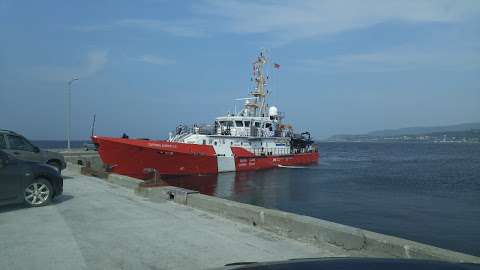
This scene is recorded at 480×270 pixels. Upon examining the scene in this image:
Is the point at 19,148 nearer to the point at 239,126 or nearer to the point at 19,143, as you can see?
the point at 19,143

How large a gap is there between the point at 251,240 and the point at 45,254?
306cm

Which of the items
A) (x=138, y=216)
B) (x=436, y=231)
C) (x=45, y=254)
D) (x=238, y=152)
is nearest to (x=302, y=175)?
(x=238, y=152)

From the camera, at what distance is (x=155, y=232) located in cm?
756

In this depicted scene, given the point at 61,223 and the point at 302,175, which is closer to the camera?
the point at 61,223

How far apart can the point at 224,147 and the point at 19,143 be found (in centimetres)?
2240

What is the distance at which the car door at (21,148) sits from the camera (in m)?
14.4

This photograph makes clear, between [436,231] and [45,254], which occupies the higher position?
[45,254]

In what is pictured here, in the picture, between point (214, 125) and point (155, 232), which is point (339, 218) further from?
point (214, 125)

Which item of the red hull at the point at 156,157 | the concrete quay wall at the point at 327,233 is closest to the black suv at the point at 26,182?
the concrete quay wall at the point at 327,233

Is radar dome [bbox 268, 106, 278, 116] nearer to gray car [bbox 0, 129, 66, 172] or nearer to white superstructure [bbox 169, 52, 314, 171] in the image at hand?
white superstructure [bbox 169, 52, 314, 171]

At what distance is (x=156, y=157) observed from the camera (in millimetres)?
31281

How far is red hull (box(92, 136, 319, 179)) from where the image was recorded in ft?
98.4

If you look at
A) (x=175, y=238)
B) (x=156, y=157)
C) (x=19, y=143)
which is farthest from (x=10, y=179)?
(x=156, y=157)

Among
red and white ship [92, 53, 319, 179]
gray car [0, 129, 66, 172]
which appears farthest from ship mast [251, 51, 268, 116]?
gray car [0, 129, 66, 172]
